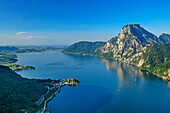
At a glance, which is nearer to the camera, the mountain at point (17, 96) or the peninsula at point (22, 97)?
the mountain at point (17, 96)

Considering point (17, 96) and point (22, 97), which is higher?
point (17, 96)

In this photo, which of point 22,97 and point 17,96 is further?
point 22,97

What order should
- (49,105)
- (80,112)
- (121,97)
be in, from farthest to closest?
(121,97) → (49,105) → (80,112)

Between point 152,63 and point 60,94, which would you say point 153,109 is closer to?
point 60,94

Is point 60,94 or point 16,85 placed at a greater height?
point 16,85

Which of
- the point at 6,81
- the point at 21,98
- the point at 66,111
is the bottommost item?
the point at 66,111

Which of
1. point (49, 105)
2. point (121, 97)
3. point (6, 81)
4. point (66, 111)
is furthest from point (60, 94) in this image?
point (121, 97)

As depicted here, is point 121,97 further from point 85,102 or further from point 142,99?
point 85,102

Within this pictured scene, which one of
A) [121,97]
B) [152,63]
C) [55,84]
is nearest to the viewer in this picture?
[121,97]

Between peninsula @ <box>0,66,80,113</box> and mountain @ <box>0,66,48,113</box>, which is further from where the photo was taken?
peninsula @ <box>0,66,80,113</box>

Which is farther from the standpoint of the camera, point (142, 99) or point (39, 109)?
point (142, 99)
